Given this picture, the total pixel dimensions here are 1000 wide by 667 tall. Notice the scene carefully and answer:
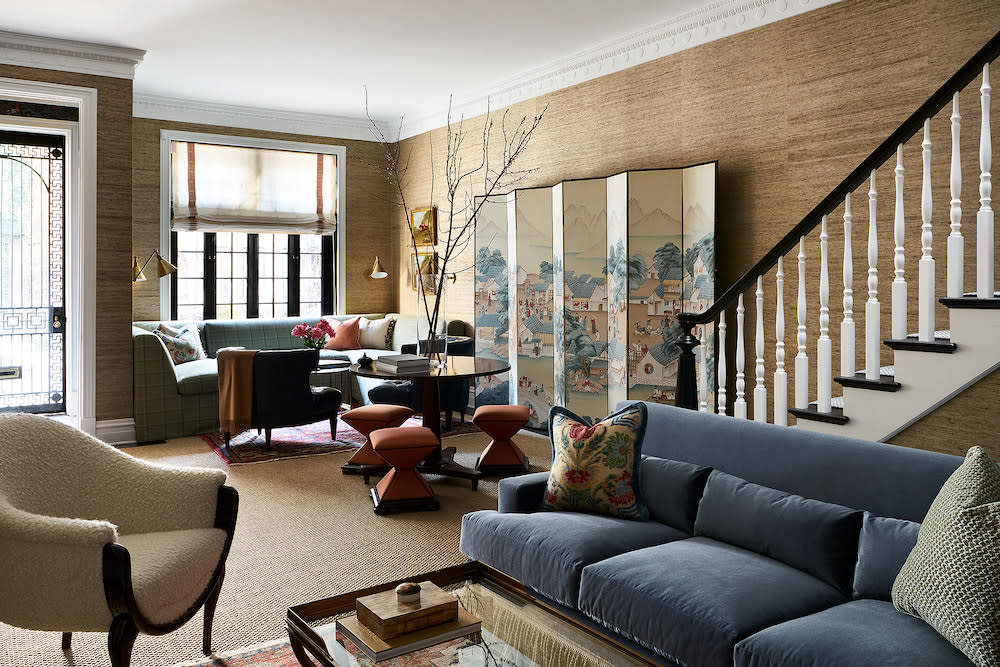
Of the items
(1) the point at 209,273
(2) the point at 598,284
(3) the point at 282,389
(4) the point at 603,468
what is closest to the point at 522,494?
(4) the point at 603,468

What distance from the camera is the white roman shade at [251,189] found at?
25.6 ft

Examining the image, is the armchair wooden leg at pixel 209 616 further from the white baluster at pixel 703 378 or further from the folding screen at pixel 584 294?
the folding screen at pixel 584 294

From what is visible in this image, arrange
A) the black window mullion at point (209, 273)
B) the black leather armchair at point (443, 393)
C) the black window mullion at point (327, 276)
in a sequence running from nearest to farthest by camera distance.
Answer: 1. the black leather armchair at point (443, 393)
2. the black window mullion at point (209, 273)
3. the black window mullion at point (327, 276)

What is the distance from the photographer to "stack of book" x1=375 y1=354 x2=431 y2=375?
4617 mm

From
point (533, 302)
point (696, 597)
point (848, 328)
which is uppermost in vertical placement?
point (533, 302)

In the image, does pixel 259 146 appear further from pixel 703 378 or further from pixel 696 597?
pixel 696 597

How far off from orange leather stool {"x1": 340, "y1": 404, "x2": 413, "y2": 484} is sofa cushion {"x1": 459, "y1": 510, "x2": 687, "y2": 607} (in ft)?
6.40

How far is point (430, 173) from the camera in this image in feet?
26.9

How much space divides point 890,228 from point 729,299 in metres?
0.98

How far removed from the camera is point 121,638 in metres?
2.16

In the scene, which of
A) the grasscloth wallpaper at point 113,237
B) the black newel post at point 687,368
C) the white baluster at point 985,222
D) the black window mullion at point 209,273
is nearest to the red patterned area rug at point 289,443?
the grasscloth wallpaper at point 113,237

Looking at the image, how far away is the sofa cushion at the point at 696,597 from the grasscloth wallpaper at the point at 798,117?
2.14 m

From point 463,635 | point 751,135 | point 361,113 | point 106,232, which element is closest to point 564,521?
point 463,635

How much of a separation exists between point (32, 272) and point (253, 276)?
2.32 meters
